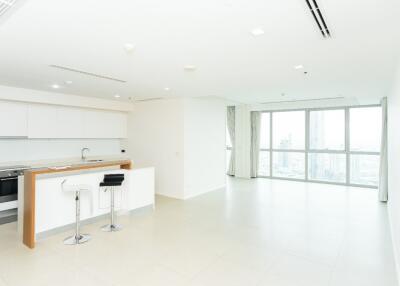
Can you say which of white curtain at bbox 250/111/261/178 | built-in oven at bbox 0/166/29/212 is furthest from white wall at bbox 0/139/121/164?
white curtain at bbox 250/111/261/178

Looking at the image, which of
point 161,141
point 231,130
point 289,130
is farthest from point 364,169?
point 161,141

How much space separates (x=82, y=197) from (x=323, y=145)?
716 cm

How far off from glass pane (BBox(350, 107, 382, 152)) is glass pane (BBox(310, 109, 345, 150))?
11.4 inches

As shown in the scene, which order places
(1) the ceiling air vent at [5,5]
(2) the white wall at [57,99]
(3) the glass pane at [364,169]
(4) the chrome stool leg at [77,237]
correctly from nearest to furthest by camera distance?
(1) the ceiling air vent at [5,5] → (4) the chrome stool leg at [77,237] → (2) the white wall at [57,99] → (3) the glass pane at [364,169]

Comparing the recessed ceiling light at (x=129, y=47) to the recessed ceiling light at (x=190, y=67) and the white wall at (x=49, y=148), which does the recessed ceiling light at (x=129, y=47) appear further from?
the white wall at (x=49, y=148)

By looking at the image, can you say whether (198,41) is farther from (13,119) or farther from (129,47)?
(13,119)

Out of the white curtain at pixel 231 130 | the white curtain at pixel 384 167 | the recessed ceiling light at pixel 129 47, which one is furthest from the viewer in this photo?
the white curtain at pixel 231 130

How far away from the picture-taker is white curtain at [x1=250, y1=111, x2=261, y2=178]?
868cm

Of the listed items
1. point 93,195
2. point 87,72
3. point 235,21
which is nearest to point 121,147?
point 93,195

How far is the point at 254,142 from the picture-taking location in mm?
8742

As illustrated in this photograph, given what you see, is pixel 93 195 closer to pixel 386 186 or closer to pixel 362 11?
pixel 362 11

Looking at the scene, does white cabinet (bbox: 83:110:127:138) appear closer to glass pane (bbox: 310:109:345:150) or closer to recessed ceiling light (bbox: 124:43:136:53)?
recessed ceiling light (bbox: 124:43:136:53)

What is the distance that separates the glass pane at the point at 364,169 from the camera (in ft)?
23.4

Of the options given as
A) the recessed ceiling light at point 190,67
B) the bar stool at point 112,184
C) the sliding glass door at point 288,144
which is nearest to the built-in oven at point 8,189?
the bar stool at point 112,184
